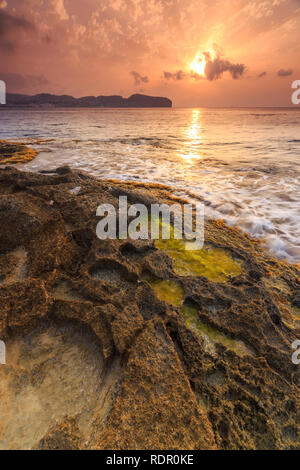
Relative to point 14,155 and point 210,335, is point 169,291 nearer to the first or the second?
point 210,335

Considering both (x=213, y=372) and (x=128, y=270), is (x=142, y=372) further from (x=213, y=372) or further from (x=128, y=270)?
(x=128, y=270)

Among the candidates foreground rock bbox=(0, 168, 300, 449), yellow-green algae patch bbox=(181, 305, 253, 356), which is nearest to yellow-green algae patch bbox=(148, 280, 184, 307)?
foreground rock bbox=(0, 168, 300, 449)

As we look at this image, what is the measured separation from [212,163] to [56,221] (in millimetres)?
8504

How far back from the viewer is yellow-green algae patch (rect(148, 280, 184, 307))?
2155 millimetres
